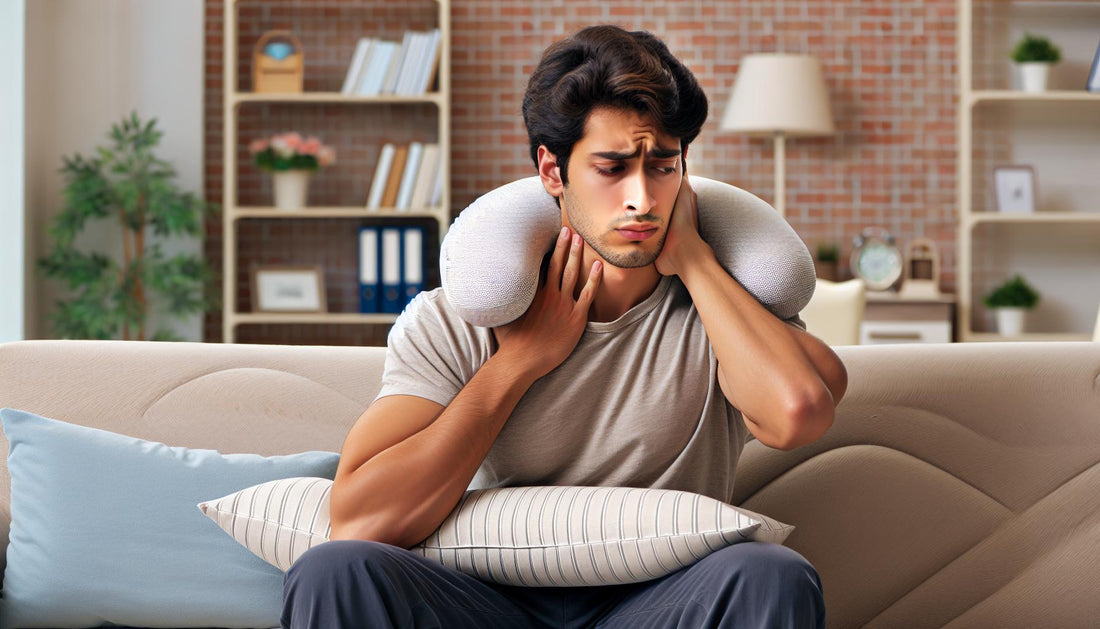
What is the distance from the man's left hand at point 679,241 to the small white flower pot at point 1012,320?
366 centimetres

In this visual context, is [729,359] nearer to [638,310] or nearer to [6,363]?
[638,310]

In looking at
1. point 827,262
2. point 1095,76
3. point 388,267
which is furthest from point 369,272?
point 1095,76

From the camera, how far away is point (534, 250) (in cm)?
151

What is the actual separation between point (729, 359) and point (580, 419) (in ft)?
0.71

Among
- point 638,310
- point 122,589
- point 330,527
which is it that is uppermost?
point 638,310

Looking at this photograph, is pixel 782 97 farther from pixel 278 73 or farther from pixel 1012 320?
pixel 278 73

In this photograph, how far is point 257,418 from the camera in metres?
1.80

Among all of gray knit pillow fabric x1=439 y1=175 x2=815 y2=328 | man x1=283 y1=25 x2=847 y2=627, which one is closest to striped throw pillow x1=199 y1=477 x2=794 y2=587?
man x1=283 y1=25 x2=847 y2=627

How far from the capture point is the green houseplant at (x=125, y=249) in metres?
4.48

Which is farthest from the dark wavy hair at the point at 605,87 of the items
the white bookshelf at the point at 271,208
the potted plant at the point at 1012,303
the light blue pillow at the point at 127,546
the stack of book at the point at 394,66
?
the potted plant at the point at 1012,303

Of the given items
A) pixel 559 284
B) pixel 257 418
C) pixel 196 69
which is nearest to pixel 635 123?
pixel 559 284

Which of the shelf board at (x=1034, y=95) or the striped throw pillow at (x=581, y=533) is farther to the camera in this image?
the shelf board at (x=1034, y=95)

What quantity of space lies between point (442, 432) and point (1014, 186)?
13.6ft

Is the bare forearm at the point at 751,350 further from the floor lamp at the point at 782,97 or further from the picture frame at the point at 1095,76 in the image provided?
the picture frame at the point at 1095,76
